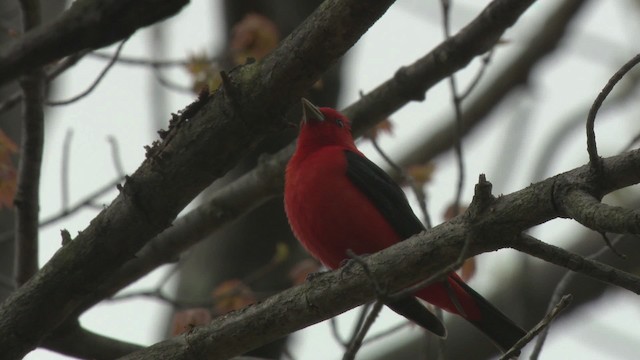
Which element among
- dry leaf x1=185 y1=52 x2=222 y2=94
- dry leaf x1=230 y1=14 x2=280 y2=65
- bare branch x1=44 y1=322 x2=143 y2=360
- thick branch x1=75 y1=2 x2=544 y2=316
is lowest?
bare branch x1=44 y1=322 x2=143 y2=360


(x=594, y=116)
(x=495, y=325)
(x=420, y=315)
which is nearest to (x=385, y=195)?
(x=420, y=315)

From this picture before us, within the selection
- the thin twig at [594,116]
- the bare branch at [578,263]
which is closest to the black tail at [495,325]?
the bare branch at [578,263]

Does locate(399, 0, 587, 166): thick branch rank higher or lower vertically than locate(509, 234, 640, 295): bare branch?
higher

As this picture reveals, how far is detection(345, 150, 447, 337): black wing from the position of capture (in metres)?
5.00

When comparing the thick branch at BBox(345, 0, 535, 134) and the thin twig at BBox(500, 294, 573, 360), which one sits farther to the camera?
the thick branch at BBox(345, 0, 535, 134)

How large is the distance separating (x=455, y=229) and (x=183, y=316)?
3.46m

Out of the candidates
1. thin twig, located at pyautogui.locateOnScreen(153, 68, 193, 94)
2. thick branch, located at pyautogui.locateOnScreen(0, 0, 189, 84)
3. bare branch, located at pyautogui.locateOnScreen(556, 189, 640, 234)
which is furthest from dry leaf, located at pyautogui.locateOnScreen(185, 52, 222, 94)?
thick branch, located at pyautogui.locateOnScreen(0, 0, 189, 84)

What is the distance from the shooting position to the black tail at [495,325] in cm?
484

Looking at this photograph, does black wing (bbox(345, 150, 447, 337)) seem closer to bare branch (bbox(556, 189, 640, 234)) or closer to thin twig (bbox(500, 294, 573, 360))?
thin twig (bbox(500, 294, 573, 360))

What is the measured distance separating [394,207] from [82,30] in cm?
356

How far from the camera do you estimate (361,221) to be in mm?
5258

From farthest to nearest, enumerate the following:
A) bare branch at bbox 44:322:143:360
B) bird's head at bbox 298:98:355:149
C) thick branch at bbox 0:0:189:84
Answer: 1. bird's head at bbox 298:98:355:149
2. bare branch at bbox 44:322:143:360
3. thick branch at bbox 0:0:189:84

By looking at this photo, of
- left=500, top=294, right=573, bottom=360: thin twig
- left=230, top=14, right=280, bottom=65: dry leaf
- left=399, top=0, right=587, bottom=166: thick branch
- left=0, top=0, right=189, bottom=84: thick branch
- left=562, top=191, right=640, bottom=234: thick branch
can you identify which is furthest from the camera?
left=399, top=0, right=587, bottom=166: thick branch

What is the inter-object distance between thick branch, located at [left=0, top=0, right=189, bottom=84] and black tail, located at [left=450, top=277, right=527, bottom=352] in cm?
316
